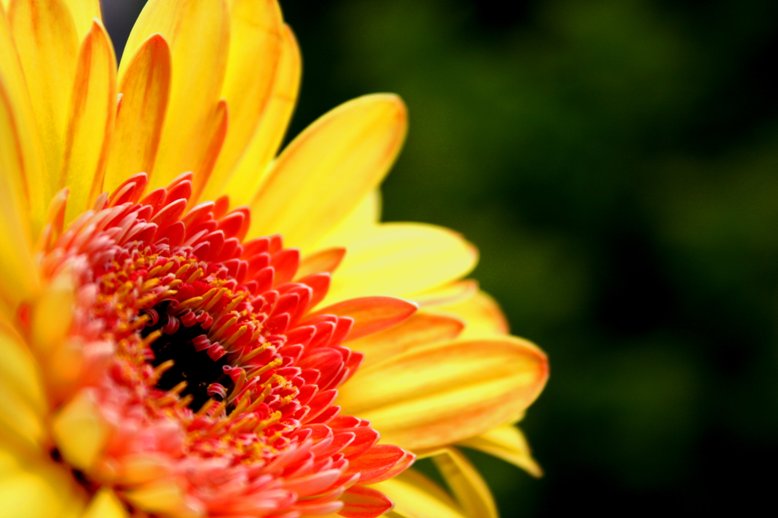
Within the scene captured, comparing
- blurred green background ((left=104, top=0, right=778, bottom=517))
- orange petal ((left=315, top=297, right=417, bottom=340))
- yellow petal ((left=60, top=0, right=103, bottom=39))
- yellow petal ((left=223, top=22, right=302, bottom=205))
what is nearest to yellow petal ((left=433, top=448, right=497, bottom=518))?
orange petal ((left=315, top=297, right=417, bottom=340))

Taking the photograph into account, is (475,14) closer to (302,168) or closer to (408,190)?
(408,190)

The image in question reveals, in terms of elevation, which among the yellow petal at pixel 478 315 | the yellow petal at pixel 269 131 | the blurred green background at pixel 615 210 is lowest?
the blurred green background at pixel 615 210

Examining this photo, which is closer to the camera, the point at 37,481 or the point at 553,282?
the point at 37,481

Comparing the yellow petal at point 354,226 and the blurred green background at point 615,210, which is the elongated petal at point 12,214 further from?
the blurred green background at point 615,210

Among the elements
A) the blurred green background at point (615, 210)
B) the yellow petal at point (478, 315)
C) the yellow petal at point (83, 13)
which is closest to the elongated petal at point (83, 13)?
the yellow petal at point (83, 13)

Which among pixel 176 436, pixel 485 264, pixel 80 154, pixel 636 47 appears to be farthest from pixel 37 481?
pixel 636 47

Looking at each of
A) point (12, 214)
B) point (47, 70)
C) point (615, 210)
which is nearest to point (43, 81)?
point (47, 70)
